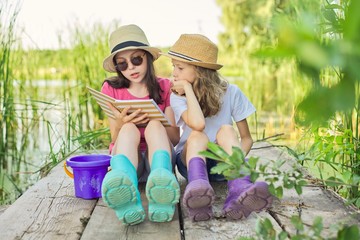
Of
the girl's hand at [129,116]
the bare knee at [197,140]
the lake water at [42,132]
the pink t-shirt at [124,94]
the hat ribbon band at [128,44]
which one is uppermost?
the hat ribbon band at [128,44]

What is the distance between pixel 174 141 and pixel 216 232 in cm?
87

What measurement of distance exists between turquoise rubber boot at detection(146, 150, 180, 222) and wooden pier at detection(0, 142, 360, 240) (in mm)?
41

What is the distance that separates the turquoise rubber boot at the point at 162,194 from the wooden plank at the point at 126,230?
35mm

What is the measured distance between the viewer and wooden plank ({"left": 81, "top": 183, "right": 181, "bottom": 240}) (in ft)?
6.24

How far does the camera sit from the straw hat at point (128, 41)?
2.68 m

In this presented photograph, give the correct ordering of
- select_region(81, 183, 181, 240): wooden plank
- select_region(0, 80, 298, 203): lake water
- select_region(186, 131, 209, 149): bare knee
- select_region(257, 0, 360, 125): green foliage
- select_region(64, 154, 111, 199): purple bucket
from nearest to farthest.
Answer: select_region(257, 0, 360, 125): green foliage
select_region(81, 183, 181, 240): wooden plank
select_region(186, 131, 209, 149): bare knee
select_region(64, 154, 111, 199): purple bucket
select_region(0, 80, 298, 203): lake water

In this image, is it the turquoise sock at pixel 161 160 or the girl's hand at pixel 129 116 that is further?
the girl's hand at pixel 129 116

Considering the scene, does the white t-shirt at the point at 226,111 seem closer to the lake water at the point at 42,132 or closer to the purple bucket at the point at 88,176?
the purple bucket at the point at 88,176

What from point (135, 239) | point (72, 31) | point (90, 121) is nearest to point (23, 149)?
point (90, 121)

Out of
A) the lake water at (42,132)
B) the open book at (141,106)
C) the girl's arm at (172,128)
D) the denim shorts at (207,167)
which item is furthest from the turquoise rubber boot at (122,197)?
the lake water at (42,132)

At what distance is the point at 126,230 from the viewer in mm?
1965

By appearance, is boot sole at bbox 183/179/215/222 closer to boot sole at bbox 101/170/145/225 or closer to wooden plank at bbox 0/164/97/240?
boot sole at bbox 101/170/145/225

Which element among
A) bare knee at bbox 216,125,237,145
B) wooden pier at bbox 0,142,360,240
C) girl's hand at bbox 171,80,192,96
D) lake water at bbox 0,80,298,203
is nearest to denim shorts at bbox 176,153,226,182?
wooden pier at bbox 0,142,360,240

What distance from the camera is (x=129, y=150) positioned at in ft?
7.47
